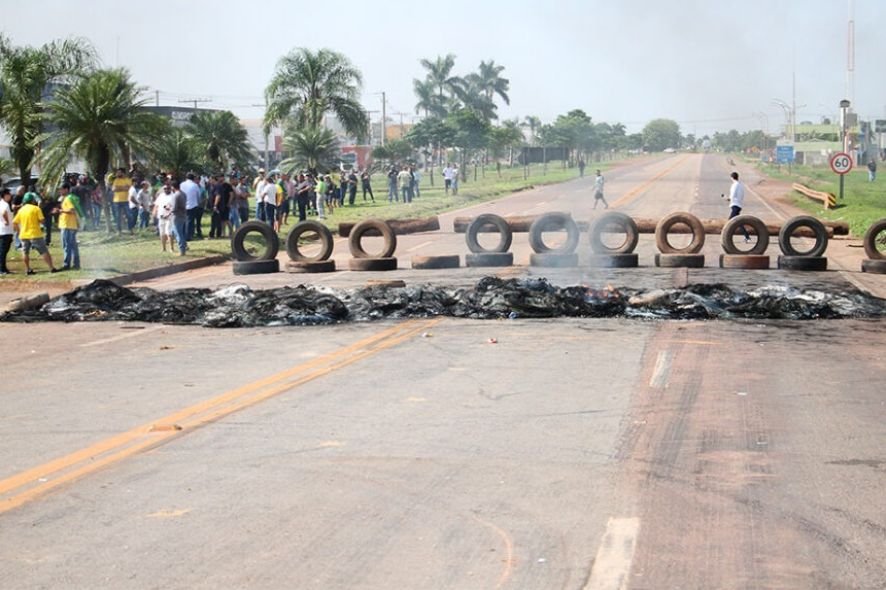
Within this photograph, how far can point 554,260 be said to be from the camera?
24.6 m

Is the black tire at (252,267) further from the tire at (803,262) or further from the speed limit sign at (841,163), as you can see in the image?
the speed limit sign at (841,163)

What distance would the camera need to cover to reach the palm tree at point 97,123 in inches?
1276

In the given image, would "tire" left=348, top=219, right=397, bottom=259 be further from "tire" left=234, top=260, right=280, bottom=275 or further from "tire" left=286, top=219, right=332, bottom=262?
"tire" left=234, top=260, right=280, bottom=275

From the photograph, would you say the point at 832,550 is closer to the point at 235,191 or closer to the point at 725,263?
the point at 725,263

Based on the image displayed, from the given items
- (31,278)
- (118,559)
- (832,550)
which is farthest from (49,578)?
(31,278)

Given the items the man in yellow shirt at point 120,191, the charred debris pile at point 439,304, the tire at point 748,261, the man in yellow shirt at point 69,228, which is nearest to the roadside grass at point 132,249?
the man in yellow shirt at point 69,228

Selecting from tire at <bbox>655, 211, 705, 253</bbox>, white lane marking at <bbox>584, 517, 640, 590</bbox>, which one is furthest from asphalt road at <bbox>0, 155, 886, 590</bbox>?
tire at <bbox>655, 211, 705, 253</bbox>

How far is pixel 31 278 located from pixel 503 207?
31747 mm

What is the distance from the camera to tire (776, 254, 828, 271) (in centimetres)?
2416

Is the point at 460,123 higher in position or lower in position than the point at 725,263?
higher

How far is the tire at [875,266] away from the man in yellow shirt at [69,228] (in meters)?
16.0

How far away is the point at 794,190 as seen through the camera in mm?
64875

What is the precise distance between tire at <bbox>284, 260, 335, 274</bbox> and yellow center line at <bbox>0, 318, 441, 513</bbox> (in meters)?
10.7

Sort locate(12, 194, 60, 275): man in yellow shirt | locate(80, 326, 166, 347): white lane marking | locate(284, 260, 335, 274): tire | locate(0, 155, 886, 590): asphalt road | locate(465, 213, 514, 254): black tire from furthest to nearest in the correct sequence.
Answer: locate(465, 213, 514, 254): black tire
locate(284, 260, 335, 274): tire
locate(12, 194, 60, 275): man in yellow shirt
locate(80, 326, 166, 347): white lane marking
locate(0, 155, 886, 590): asphalt road
